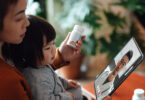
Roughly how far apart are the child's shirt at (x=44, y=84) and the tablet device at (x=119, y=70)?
176mm

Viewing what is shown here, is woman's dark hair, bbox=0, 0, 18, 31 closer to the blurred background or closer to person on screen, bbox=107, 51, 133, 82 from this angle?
person on screen, bbox=107, 51, 133, 82

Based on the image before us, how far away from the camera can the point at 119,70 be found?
979mm

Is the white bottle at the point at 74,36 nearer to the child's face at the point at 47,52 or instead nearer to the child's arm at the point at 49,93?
the child's face at the point at 47,52

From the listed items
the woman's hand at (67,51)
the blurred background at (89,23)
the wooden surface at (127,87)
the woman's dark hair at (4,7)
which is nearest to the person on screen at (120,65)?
the wooden surface at (127,87)

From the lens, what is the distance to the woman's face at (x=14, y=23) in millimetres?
736

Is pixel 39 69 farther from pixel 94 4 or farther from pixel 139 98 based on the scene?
pixel 94 4

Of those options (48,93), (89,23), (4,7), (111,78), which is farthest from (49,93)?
(89,23)

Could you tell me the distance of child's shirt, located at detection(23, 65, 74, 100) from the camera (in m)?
0.90

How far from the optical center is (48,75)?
0.97 metres

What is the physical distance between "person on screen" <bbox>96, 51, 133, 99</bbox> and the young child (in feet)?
0.52

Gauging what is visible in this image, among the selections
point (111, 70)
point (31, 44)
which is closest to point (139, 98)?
point (111, 70)

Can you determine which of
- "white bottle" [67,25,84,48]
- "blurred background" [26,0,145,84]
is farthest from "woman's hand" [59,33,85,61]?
"blurred background" [26,0,145,84]

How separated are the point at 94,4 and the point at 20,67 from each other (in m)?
1.54

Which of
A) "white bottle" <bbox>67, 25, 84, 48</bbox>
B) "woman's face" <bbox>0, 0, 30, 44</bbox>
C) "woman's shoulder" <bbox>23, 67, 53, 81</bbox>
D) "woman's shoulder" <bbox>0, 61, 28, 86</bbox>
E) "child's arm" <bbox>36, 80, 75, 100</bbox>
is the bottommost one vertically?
"child's arm" <bbox>36, 80, 75, 100</bbox>
